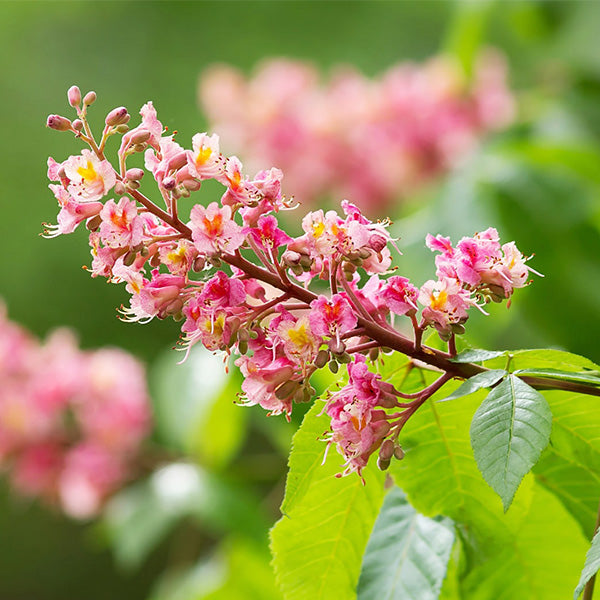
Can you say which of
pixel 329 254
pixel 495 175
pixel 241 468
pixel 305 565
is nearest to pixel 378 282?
pixel 329 254

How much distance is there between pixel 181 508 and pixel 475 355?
0.96 metres

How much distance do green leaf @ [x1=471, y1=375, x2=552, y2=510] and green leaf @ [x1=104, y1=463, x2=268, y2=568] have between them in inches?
35.5

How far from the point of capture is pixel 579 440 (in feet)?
1.41

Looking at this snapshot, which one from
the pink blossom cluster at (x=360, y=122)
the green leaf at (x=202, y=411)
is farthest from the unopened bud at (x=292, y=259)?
the pink blossom cluster at (x=360, y=122)

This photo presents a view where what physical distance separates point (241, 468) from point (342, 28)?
318cm

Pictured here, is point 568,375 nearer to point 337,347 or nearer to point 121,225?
point 337,347

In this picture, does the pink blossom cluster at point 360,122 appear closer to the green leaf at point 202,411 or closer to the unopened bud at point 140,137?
the green leaf at point 202,411

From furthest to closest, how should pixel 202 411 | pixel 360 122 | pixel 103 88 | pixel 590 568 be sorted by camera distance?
1. pixel 103 88
2. pixel 360 122
3. pixel 202 411
4. pixel 590 568

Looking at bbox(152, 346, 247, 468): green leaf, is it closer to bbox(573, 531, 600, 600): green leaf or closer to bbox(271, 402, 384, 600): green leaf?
bbox(271, 402, 384, 600): green leaf

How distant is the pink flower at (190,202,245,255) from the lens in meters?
0.38

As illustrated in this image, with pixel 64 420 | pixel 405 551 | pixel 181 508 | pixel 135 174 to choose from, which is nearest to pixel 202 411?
pixel 181 508

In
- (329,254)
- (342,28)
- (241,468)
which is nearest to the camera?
(329,254)

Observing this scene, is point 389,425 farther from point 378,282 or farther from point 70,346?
point 70,346

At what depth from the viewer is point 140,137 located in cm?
41
